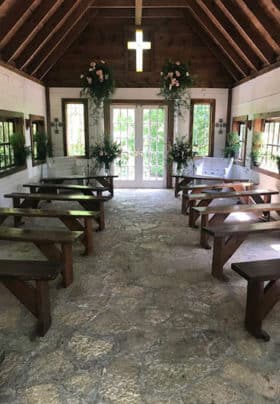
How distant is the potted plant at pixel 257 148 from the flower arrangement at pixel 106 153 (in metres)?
3.00

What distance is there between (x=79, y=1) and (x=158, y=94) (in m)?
2.59

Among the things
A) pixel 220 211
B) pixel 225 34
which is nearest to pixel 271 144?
pixel 225 34

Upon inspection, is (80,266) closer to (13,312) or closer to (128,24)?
(13,312)

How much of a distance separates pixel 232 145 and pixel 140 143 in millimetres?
2222

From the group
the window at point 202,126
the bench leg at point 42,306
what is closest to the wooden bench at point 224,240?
the bench leg at point 42,306

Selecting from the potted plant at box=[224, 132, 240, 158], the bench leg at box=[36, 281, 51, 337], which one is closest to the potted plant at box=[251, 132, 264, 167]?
the potted plant at box=[224, 132, 240, 158]

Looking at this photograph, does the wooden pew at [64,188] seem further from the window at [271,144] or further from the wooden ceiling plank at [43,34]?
the window at [271,144]

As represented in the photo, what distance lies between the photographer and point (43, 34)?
20.7 feet

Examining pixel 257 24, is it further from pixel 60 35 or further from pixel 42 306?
pixel 42 306

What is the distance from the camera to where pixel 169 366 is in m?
2.34

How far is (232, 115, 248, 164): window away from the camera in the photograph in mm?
7643

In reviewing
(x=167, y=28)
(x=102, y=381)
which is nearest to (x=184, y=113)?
(x=167, y=28)

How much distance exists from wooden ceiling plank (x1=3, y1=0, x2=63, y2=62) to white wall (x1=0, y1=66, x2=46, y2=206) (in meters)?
0.29

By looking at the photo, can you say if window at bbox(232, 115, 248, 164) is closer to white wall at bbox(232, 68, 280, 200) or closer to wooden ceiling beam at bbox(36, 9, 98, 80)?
white wall at bbox(232, 68, 280, 200)
